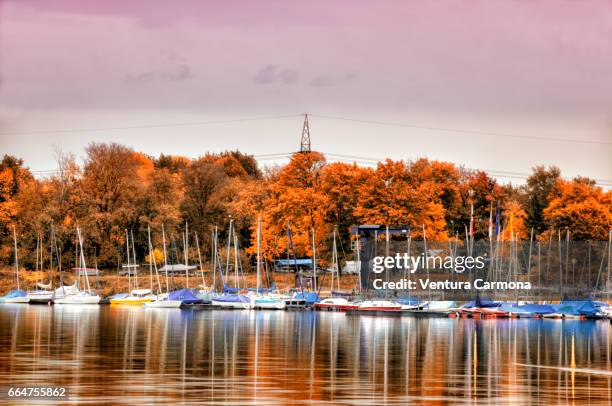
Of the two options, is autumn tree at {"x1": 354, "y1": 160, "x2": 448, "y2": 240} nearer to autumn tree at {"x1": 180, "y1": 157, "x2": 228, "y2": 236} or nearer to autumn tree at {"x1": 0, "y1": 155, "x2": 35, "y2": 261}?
autumn tree at {"x1": 180, "y1": 157, "x2": 228, "y2": 236}

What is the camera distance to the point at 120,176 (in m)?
160

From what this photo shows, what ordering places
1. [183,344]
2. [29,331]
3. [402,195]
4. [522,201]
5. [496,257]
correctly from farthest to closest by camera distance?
1. [522,201]
2. [402,195]
3. [496,257]
4. [29,331]
5. [183,344]

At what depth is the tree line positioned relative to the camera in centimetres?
14738

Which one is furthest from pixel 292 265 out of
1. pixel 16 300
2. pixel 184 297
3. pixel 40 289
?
pixel 16 300

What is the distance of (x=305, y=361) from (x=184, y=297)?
79.6 meters

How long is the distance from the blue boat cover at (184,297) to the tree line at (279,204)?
14.6 m

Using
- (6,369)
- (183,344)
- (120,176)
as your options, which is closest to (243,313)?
(120,176)

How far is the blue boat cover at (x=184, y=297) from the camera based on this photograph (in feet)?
452

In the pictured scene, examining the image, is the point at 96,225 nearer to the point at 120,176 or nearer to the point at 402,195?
the point at 120,176

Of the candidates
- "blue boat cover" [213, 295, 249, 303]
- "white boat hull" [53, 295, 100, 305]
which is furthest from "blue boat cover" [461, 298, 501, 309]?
"white boat hull" [53, 295, 100, 305]

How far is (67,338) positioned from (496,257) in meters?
59.0

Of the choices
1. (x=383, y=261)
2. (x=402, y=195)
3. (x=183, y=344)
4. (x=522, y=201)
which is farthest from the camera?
(x=522, y=201)

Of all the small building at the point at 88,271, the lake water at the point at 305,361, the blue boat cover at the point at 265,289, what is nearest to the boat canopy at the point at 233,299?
the blue boat cover at the point at 265,289

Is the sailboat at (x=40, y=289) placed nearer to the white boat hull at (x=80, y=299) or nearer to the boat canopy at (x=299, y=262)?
the white boat hull at (x=80, y=299)
